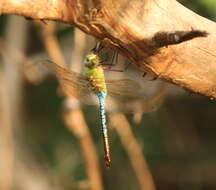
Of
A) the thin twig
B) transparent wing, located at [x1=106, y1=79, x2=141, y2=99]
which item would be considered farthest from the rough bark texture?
the thin twig

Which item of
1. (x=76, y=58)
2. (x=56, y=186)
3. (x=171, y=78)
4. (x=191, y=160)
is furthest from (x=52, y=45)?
(x=171, y=78)

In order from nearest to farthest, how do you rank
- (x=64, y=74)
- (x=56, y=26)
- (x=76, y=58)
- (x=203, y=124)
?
(x=64, y=74) < (x=76, y=58) < (x=56, y=26) < (x=203, y=124)

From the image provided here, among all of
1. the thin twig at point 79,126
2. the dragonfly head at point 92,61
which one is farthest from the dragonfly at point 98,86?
the thin twig at point 79,126

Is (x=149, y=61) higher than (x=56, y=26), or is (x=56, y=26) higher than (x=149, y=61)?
(x=56, y=26)

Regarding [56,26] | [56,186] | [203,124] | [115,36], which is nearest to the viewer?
[115,36]

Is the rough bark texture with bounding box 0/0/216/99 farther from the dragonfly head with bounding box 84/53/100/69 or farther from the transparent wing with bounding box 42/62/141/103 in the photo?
the transparent wing with bounding box 42/62/141/103

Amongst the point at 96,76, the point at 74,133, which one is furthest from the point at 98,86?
the point at 74,133

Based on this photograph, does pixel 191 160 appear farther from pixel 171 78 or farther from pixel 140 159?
pixel 171 78
